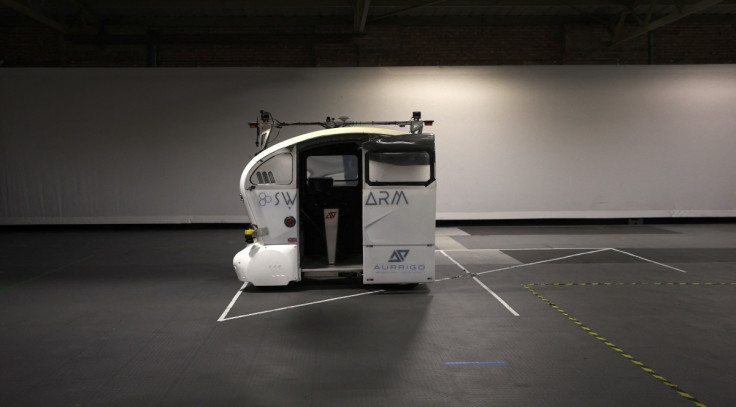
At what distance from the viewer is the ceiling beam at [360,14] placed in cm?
1409

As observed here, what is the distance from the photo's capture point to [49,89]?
53.3 ft

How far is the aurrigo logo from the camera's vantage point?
7.93 metres

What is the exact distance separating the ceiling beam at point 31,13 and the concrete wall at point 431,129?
51.0 inches

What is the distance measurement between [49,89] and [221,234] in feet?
22.5

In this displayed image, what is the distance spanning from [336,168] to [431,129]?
769 centimetres

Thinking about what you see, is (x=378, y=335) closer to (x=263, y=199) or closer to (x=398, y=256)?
(x=398, y=256)

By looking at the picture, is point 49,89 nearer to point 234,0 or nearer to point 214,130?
point 214,130

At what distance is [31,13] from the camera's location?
14297 millimetres

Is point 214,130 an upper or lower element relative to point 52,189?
upper

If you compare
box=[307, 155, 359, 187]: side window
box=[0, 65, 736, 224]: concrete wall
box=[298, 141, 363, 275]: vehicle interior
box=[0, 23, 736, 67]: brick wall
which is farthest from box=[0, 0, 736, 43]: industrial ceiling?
box=[298, 141, 363, 275]: vehicle interior

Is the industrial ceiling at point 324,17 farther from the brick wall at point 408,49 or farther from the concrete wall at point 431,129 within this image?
the concrete wall at point 431,129

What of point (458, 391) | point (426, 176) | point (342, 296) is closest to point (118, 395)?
point (458, 391)

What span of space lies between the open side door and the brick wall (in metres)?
10.0

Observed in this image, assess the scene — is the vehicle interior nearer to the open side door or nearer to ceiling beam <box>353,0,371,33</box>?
the open side door
